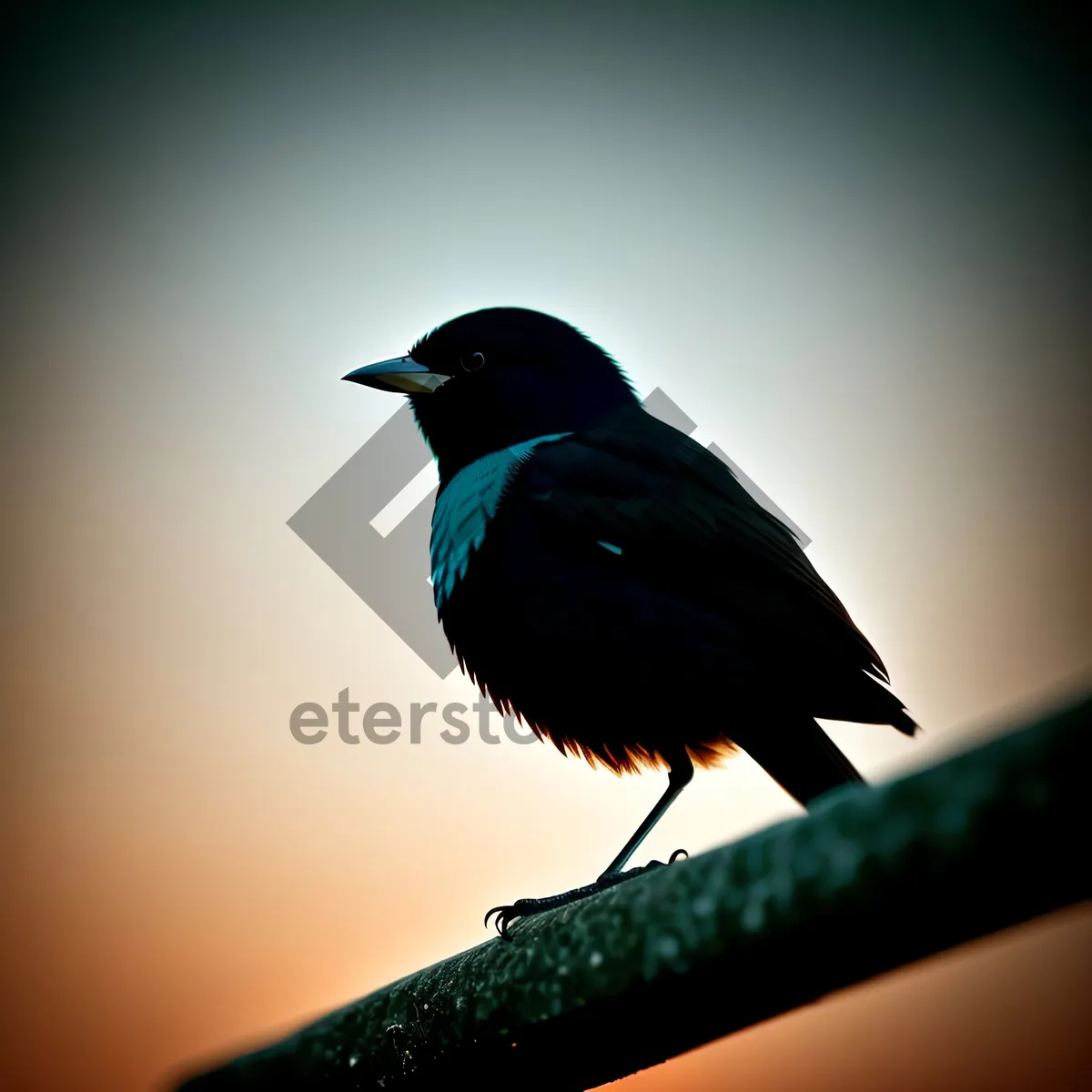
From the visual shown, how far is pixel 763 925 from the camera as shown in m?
1.01

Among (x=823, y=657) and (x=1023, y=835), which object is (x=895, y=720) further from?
(x=1023, y=835)

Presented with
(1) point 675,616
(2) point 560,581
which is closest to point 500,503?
(2) point 560,581

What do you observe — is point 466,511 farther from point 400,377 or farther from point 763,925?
point 763,925

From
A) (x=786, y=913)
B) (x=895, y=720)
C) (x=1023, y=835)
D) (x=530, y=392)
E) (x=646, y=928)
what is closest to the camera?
(x=1023, y=835)

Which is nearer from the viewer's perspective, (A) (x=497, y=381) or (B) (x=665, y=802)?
(B) (x=665, y=802)

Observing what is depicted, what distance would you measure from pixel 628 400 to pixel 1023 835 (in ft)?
9.62

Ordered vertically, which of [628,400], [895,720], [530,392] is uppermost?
[530,392]

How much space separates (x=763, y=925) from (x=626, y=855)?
1.82 m

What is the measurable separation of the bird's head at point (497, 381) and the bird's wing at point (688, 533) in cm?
40

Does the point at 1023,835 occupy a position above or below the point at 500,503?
below

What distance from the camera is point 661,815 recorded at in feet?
9.29

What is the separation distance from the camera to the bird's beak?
3496mm

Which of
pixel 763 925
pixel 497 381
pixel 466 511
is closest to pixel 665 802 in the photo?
pixel 466 511

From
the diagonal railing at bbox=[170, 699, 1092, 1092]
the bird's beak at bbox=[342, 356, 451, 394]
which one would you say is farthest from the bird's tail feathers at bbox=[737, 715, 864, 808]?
the bird's beak at bbox=[342, 356, 451, 394]
